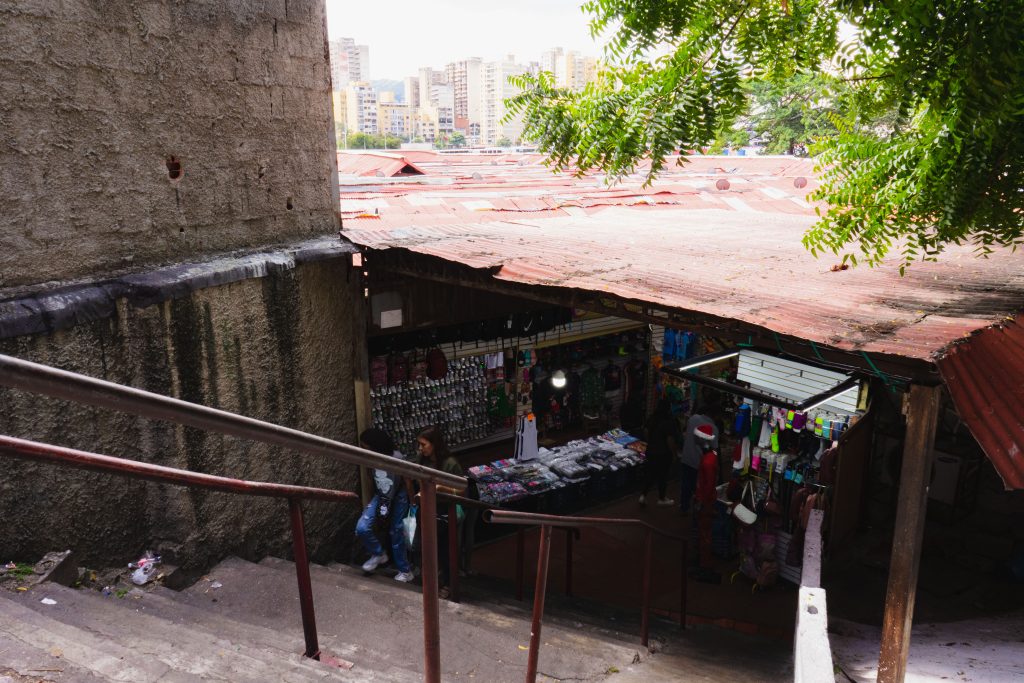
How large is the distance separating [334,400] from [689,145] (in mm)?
3693

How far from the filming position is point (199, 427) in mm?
1681

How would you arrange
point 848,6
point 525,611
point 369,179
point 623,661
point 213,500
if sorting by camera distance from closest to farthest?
point 848,6 → point 623,661 → point 213,500 → point 525,611 → point 369,179

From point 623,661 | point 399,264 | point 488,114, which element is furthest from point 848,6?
point 488,114

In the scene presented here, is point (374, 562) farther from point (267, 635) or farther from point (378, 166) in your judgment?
point (378, 166)

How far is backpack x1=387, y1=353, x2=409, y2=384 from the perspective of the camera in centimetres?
841

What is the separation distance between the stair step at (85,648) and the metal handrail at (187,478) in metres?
0.76

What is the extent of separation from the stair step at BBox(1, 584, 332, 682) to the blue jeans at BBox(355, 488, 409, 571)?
2.40 meters

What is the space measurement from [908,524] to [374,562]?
427cm

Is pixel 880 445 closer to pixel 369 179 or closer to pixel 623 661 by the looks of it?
pixel 623 661

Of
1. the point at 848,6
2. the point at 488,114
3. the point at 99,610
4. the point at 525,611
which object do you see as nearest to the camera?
the point at 99,610

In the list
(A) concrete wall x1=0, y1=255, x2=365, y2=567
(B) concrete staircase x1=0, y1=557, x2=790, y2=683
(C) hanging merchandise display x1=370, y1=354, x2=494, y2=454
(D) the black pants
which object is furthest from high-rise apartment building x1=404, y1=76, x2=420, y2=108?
(B) concrete staircase x1=0, y1=557, x2=790, y2=683

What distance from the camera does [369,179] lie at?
14.0 meters

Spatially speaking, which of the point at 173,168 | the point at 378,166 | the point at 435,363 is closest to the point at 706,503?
the point at 435,363

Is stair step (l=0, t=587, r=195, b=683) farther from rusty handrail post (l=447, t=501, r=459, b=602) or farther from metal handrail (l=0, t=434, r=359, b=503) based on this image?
rusty handrail post (l=447, t=501, r=459, b=602)
